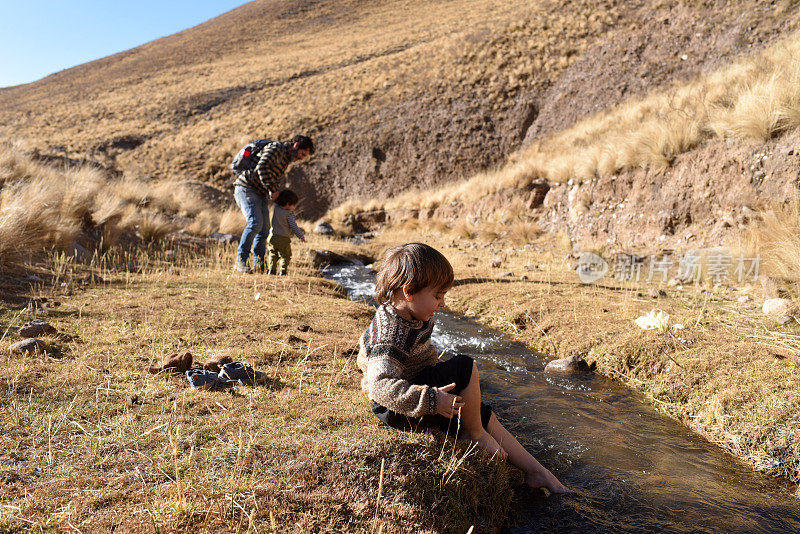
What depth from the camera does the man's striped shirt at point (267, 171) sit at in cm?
646

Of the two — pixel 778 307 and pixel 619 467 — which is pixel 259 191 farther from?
pixel 778 307

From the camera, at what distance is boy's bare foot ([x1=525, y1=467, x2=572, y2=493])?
7.89 feet

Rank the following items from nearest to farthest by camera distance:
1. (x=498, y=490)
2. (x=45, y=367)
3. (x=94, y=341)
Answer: (x=498, y=490)
(x=45, y=367)
(x=94, y=341)

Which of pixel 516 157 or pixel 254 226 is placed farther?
pixel 516 157

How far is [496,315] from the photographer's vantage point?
18.5 feet

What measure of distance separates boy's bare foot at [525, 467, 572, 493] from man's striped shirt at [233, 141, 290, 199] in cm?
Answer: 522

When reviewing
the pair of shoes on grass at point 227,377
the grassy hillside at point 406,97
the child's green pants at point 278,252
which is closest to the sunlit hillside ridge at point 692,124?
the grassy hillside at point 406,97

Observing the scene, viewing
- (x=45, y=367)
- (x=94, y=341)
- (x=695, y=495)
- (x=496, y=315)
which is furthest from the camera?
(x=496, y=315)

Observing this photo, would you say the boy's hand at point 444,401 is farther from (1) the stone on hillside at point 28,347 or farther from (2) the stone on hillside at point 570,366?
(1) the stone on hillside at point 28,347

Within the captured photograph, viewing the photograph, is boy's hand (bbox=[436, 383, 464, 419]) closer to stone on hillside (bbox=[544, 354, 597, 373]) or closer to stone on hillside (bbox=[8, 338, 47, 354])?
stone on hillside (bbox=[544, 354, 597, 373])

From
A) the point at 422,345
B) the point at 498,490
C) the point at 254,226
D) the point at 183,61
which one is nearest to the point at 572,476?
the point at 498,490

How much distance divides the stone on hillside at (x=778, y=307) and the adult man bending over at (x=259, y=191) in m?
5.30

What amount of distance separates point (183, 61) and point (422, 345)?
2070 inches

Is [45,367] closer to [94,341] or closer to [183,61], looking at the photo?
[94,341]
